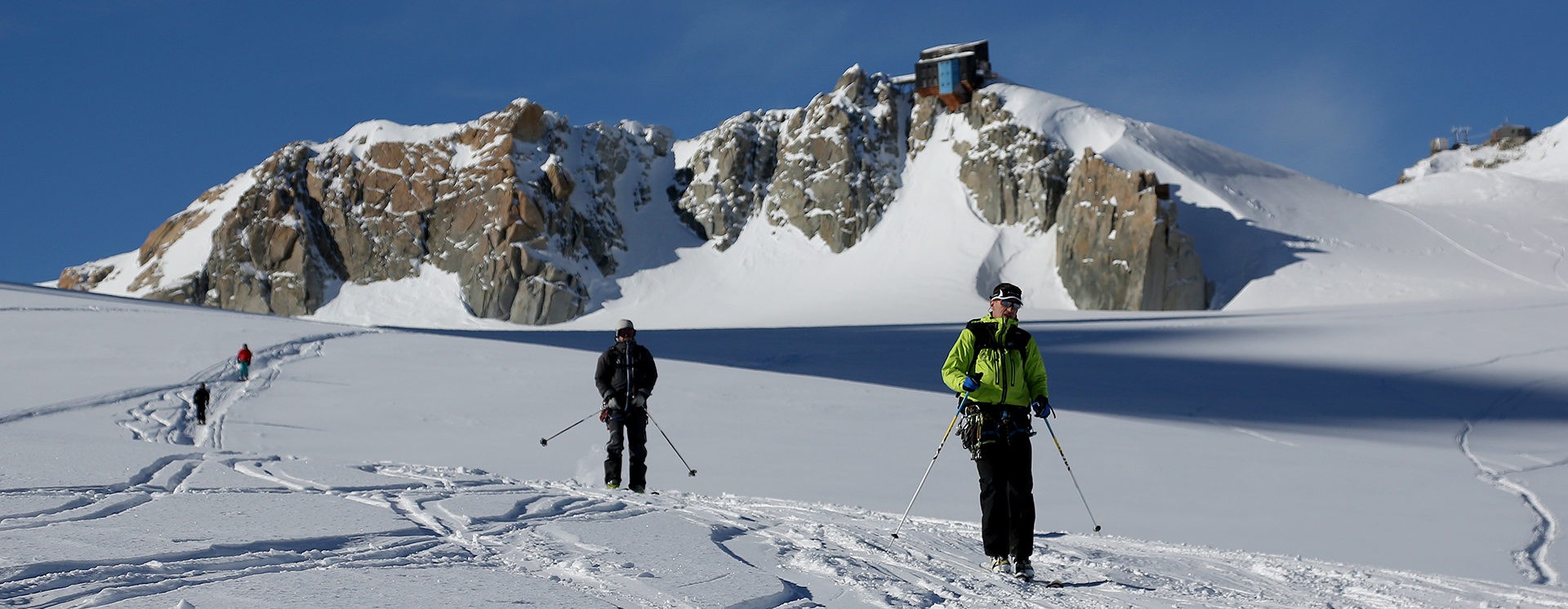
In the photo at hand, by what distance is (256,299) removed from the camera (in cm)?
9538

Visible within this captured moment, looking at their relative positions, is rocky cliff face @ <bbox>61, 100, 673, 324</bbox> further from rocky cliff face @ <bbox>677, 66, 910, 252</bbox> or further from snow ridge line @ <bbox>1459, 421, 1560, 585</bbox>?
snow ridge line @ <bbox>1459, 421, 1560, 585</bbox>

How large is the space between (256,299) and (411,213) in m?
15.3

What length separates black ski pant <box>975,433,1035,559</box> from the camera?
684 cm

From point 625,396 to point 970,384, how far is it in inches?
214

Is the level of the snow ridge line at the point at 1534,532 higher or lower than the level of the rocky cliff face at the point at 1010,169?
lower

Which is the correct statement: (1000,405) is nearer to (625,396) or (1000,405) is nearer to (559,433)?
(625,396)

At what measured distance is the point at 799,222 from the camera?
95.8m

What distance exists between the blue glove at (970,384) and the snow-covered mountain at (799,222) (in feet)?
198

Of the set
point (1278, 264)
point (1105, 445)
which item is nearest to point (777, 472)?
point (1105, 445)

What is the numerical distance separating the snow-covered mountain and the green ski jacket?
197 feet

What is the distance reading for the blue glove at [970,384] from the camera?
6922 millimetres

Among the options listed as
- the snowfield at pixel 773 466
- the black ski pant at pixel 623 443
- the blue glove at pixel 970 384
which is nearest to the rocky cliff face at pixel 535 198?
the snowfield at pixel 773 466

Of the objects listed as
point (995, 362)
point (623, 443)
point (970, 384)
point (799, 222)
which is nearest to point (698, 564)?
point (970, 384)

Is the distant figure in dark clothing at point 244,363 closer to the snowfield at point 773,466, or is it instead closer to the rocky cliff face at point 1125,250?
the snowfield at point 773,466
